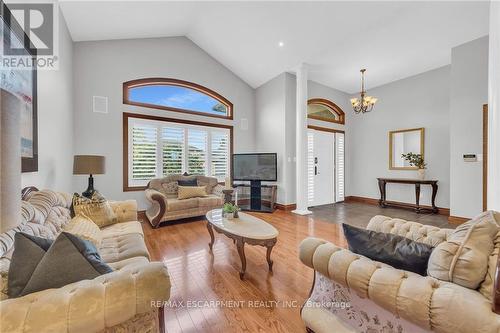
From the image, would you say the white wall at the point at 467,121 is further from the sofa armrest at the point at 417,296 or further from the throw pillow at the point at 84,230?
the throw pillow at the point at 84,230

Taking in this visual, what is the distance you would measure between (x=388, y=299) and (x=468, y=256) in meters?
0.41

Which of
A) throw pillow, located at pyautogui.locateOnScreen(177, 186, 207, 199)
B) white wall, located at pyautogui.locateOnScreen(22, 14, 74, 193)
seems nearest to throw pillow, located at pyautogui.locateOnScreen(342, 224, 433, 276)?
white wall, located at pyautogui.locateOnScreen(22, 14, 74, 193)

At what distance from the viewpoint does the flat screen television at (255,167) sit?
511 cm

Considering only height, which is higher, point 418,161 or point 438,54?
point 438,54

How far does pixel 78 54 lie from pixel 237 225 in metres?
4.27

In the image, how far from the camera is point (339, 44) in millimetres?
4133

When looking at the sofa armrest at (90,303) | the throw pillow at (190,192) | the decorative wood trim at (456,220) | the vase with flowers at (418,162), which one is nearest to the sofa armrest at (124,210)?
the throw pillow at (190,192)

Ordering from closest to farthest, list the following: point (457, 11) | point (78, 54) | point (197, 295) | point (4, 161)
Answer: point (4, 161) < point (197, 295) < point (457, 11) < point (78, 54)

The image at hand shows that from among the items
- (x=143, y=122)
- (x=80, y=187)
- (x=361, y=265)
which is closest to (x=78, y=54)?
(x=143, y=122)

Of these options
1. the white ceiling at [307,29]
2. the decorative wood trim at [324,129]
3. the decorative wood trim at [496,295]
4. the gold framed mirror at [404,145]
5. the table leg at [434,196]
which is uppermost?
the white ceiling at [307,29]

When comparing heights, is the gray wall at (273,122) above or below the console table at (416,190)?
above

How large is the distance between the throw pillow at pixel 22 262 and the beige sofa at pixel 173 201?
9.35ft

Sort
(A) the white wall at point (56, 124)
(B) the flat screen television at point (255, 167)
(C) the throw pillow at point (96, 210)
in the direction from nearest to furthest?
(C) the throw pillow at point (96, 210) < (A) the white wall at point (56, 124) < (B) the flat screen television at point (255, 167)

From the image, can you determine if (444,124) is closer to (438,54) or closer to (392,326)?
(438,54)
